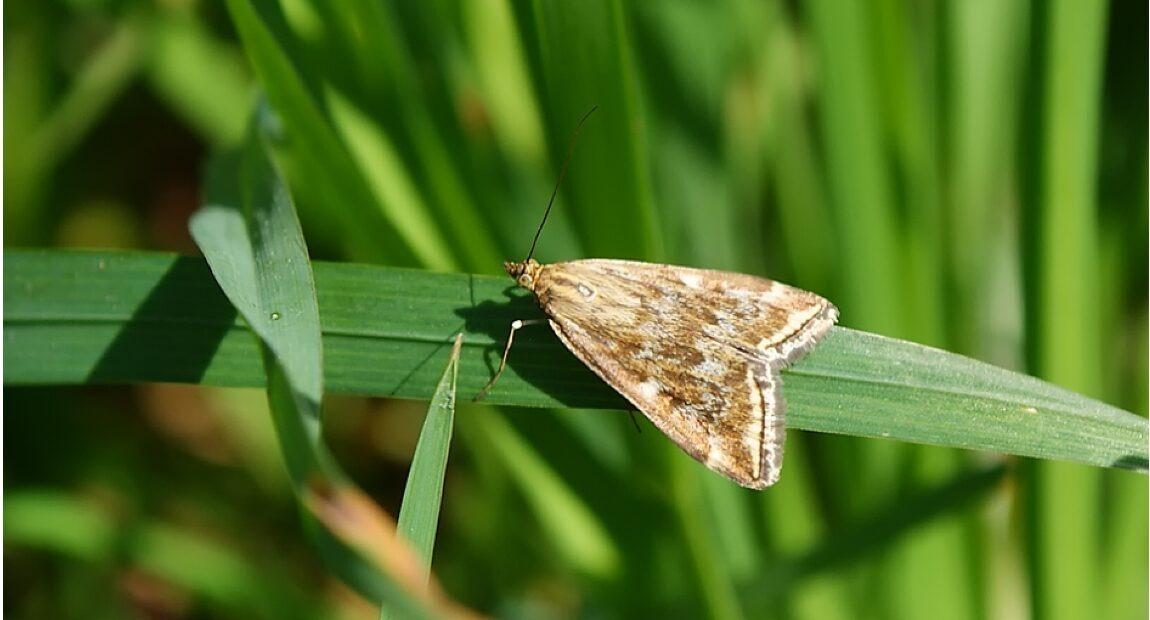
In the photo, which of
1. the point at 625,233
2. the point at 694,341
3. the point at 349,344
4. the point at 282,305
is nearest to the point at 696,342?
the point at 694,341

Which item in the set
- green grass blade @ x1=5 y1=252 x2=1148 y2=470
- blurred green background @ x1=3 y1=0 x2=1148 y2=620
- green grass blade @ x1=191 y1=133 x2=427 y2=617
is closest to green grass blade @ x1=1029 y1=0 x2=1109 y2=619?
blurred green background @ x1=3 y1=0 x2=1148 y2=620

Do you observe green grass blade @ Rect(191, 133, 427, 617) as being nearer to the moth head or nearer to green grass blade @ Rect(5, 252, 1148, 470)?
green grass blade @ Rect(5, 252, 1148, 470)

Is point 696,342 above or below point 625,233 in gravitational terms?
below

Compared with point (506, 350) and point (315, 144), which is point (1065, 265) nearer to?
point (506, 350)

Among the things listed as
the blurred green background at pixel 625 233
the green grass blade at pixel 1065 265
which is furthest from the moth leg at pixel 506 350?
the green grass blade at pixel 1065 265

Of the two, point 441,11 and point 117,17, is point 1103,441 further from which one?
point 117,17

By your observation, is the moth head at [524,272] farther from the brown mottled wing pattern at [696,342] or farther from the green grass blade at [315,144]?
the green grass blade at [315,144]

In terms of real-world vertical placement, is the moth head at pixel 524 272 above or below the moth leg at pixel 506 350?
above

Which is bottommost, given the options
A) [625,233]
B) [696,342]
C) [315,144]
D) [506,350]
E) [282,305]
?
[696,342]
